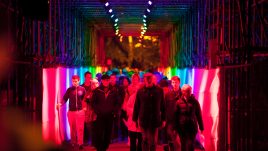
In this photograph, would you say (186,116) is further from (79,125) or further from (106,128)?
(79,125)

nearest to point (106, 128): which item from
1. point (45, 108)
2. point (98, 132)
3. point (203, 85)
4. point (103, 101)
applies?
point (98, 132)

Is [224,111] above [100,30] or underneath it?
underneath

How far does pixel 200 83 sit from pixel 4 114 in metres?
Answer: 7.54

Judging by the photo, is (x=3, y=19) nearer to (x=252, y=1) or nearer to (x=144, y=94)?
(x=144, y=94)

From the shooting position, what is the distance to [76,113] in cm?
1326

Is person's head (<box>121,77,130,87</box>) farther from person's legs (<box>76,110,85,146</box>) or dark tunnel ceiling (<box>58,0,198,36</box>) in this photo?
dark tunnel ceiling (<box>58,0,198,36</box>)

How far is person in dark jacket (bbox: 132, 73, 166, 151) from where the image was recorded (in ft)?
34.6

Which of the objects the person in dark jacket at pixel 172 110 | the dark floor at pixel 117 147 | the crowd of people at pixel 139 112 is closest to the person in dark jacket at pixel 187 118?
the crowd of people at pixel 139 112

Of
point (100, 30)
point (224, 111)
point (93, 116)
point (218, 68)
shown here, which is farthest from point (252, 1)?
point (100, 30)

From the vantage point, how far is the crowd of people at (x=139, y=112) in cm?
1045

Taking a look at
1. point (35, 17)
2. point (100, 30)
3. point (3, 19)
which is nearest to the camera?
point (3, 19)

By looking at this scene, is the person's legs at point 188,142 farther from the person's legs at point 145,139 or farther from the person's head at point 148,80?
the person's head at point 148,80

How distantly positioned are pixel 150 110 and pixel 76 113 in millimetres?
3290

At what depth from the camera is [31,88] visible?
10.2m
